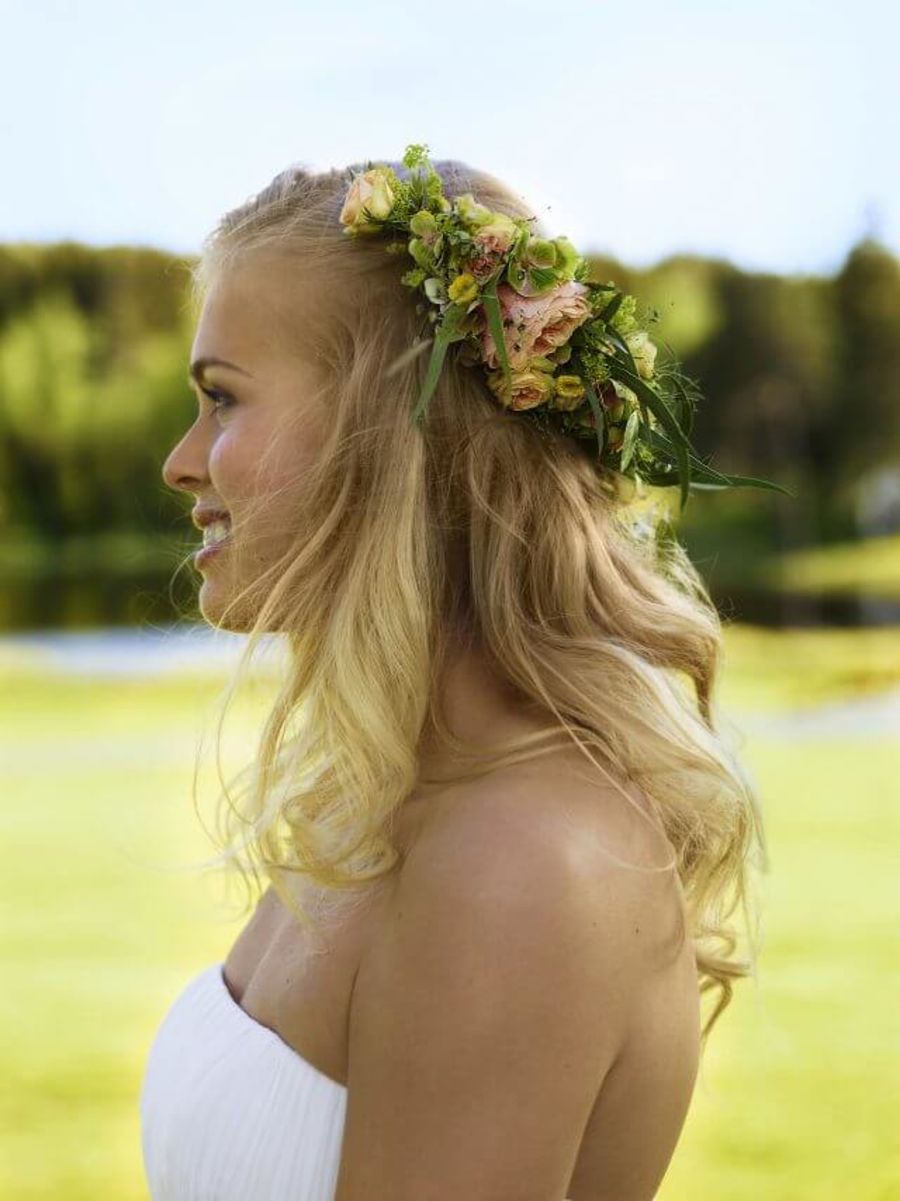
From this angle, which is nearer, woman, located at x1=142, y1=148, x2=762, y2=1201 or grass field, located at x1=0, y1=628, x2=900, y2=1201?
woman, located at x1=142, y1=148, x2=762, y2=1201

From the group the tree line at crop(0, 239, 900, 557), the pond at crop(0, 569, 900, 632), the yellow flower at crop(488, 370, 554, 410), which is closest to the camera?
the yellow flower at crop(488, 370, 554, 410)

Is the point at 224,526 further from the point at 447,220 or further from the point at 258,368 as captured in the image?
the point at 447,220

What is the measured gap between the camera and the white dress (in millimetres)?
1083

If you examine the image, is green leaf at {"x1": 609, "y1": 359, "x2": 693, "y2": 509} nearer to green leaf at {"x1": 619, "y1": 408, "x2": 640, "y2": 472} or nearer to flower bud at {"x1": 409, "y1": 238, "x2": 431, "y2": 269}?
green leaf at {"x1": 619, "y1": 408, "x2": 640, "y2": 472}

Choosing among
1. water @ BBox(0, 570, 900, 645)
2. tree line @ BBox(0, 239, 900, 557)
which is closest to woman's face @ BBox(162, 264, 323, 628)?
tree line @ BBox(0, 239, 900, 557)

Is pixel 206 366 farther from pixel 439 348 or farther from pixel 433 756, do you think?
pixel 433 756

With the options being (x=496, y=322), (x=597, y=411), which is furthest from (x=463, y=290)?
(x=597, y=411)

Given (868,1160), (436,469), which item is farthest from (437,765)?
(868,1160)

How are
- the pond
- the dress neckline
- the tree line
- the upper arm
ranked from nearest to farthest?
the upper arm, the dress neckline, the tree line, the pond

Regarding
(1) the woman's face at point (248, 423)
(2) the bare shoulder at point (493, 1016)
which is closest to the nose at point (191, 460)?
(1) the woman's face at point (248, 423)

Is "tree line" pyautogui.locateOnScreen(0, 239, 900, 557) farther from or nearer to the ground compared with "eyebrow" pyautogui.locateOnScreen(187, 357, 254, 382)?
nearer to the ground

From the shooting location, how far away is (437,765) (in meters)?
1.11

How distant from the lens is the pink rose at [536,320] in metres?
1.20

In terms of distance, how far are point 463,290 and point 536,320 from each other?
85 mm
